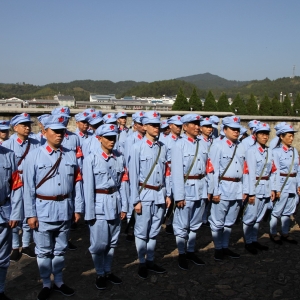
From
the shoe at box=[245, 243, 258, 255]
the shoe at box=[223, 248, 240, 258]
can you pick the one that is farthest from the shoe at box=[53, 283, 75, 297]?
the shoe at box=[245, 243, 258, 255]

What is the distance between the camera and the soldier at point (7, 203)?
3945 millimetres

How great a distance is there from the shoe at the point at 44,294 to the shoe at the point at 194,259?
214 cm

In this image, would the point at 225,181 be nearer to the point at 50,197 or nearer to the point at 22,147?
the point at 50,197

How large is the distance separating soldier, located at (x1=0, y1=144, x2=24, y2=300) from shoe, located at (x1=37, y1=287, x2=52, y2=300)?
0.37 metres

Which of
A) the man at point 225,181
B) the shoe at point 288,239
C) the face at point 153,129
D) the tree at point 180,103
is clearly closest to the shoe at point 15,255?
the face at point 153,129

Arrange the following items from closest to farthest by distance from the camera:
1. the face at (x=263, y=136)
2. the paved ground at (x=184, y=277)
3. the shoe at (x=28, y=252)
Result: the paved ground at (x=184, y=277), the shoe at (x=28, y=252), the face at (x=263, y=136)

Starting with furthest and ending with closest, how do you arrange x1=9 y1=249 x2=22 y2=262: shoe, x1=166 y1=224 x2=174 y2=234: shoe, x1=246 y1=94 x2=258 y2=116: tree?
x1=246 y1=94 x2=258 y2=116: tree < x1=166 y1=224 x2=174 y2=234: shoe < x1=9 y1=249 x2=22 y2=262: shoe

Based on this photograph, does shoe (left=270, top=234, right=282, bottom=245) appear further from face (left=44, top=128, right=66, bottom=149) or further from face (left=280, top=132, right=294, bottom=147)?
face (left=44, top=128, right=66, bottom=149)

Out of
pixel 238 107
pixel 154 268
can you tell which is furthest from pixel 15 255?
pixel 238 107

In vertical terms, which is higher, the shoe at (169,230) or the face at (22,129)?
the face at (22,129)

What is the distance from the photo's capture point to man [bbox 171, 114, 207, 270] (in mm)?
5043

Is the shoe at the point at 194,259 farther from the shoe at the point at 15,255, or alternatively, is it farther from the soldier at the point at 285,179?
the shoe at the point at 15,255

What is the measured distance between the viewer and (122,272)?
503 cm

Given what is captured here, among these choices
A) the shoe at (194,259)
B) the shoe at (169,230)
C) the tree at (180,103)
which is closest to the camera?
the shoe at (194,259)
